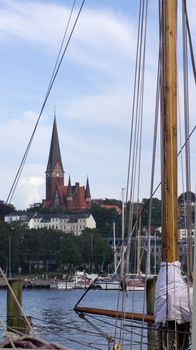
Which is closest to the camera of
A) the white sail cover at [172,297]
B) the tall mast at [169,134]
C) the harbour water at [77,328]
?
the white sail cover at [172,297]

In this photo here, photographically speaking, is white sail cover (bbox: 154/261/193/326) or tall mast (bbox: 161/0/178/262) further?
tall mast (bbox: 161/0/178/262)

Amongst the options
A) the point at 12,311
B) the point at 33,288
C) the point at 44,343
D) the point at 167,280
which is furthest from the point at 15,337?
the point at 33,288

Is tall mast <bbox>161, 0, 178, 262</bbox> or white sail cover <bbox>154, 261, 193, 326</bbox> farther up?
tall mast <bbox>161, 0, 178, 262</bbox>

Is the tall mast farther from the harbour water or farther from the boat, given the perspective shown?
the harbour water

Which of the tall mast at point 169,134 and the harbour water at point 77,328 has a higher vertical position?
the tall mast at point 169,134

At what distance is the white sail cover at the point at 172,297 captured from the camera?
10.4 metres

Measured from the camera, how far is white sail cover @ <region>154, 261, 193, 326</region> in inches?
409

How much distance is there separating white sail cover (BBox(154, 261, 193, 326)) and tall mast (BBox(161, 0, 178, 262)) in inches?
6.3

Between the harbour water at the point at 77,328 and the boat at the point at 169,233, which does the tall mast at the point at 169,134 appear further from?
the harbour water at the point at 77,328

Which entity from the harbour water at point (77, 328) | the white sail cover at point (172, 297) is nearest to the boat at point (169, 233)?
the white sail cover at point (172, 297)

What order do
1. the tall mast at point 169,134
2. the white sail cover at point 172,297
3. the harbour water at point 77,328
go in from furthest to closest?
the harbour water at point 77,328, the tall mast at point 169,134, the white sail cover at point 172,297

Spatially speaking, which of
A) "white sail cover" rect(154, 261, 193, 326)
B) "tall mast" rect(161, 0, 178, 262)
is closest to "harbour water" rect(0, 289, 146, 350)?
"white sail cover" rect(154, 261, 193, 326)

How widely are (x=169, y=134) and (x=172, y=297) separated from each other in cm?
205

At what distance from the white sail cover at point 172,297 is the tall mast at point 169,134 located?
159 mm
